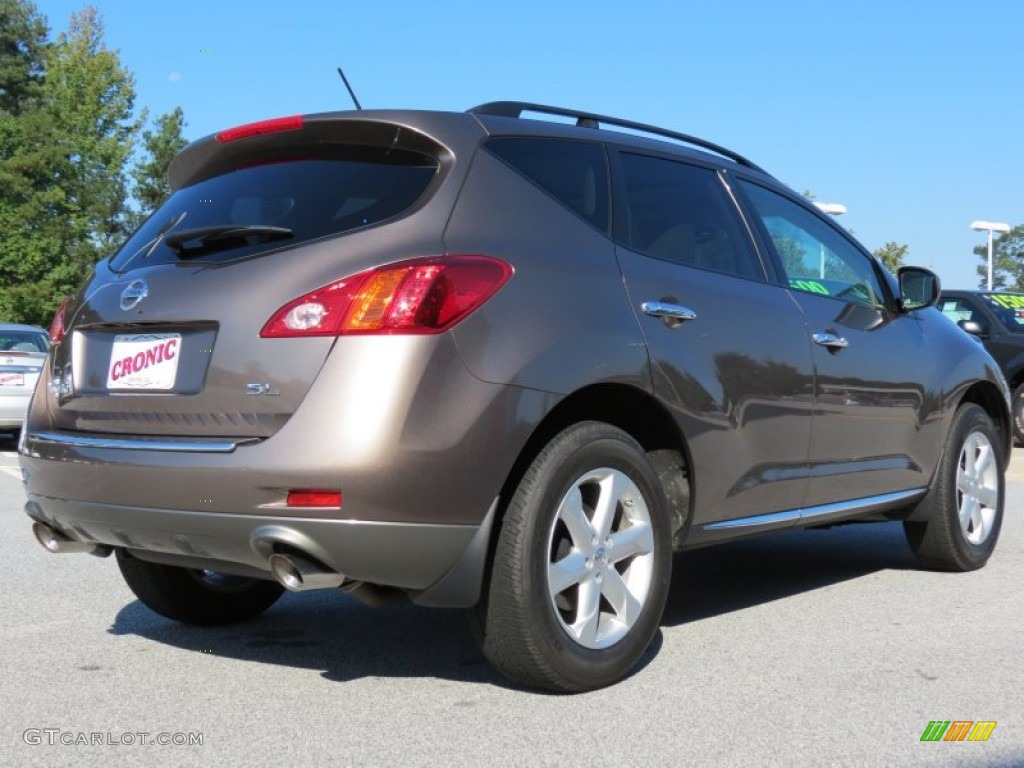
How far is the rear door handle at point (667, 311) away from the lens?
4012mm

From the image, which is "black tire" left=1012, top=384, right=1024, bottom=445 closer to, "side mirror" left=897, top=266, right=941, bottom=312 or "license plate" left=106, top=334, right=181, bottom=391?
"side mirror" left=897, top=266, right=941, bottom=312

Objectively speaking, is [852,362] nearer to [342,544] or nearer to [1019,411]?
[342,544]

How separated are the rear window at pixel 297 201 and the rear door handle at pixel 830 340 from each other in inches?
72.7

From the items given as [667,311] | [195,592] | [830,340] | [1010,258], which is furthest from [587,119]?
[1010,258]

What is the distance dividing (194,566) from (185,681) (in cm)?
40

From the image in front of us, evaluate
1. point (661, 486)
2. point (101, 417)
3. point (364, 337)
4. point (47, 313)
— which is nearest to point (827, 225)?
point (661, 486)

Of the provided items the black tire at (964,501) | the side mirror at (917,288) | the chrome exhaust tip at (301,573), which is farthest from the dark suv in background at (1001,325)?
the chrome exhaust tip at (301,573)

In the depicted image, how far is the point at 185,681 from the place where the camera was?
3.93 metres

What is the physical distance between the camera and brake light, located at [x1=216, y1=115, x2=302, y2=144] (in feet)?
12.9

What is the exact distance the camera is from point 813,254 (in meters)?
5.31

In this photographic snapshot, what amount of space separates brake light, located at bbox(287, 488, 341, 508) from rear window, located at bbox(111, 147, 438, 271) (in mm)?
717

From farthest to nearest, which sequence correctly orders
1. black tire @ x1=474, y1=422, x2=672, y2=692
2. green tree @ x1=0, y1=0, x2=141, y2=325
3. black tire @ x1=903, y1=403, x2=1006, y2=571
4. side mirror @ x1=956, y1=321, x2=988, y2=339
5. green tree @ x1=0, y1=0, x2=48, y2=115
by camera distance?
1. green tree @ x1=0, y1=0, x2=48, y2=115
2. green tree @ x1=0, y1=0, x2=141, y2=325
3. side mirror @ x1=956, y1=321, x2=988, y2=339
4. black tire @ x1=903, y1=403, x2=1006, y2=571
5. black tire @ x1=474, y1=422, x2=672, y2=692

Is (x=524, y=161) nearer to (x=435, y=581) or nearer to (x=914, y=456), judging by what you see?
(x=435, y=581)

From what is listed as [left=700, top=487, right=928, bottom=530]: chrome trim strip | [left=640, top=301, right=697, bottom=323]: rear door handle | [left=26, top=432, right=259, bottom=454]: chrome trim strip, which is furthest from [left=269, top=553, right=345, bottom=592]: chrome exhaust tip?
[left=700, top=487, right=928, bottom=530]: chrome trim strip
